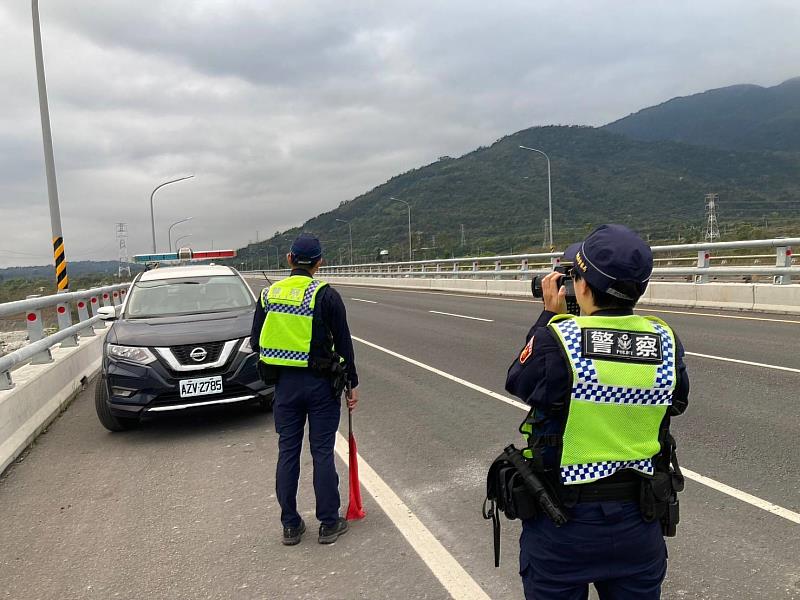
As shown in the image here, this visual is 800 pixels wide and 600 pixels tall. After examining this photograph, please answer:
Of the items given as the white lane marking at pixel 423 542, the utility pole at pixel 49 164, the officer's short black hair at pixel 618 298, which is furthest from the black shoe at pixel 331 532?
the utility pole at pixel 49 164

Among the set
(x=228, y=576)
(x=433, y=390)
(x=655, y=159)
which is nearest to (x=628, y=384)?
(x=228, y=576)

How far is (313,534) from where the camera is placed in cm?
394

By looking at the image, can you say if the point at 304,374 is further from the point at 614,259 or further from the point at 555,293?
the point at 614,259

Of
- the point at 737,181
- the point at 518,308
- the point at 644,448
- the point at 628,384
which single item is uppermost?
the point at 737,181

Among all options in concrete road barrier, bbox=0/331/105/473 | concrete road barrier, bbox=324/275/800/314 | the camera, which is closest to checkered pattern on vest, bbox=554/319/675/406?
the camera

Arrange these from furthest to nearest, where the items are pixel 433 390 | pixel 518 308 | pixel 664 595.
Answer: pixel 518 308 < pixel 433 390 < pixel 664 595

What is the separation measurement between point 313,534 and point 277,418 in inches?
30.3

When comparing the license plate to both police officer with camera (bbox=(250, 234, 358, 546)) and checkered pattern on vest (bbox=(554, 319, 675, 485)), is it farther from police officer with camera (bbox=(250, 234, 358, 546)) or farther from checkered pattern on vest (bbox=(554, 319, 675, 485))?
checkered pattern on vest (bbox=(554, 319, 675, 485))

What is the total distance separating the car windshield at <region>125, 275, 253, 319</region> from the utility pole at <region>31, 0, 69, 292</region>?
8.60 meters

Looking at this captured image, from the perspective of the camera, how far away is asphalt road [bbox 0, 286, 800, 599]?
330 cm

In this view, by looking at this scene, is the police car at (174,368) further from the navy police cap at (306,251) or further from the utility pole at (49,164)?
the utility pole at (49,164)

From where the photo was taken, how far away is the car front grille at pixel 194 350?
6.09 meters

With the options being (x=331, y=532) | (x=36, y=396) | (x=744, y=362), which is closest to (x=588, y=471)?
(x=331, y=532)

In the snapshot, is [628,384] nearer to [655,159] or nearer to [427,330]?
[427,330]
